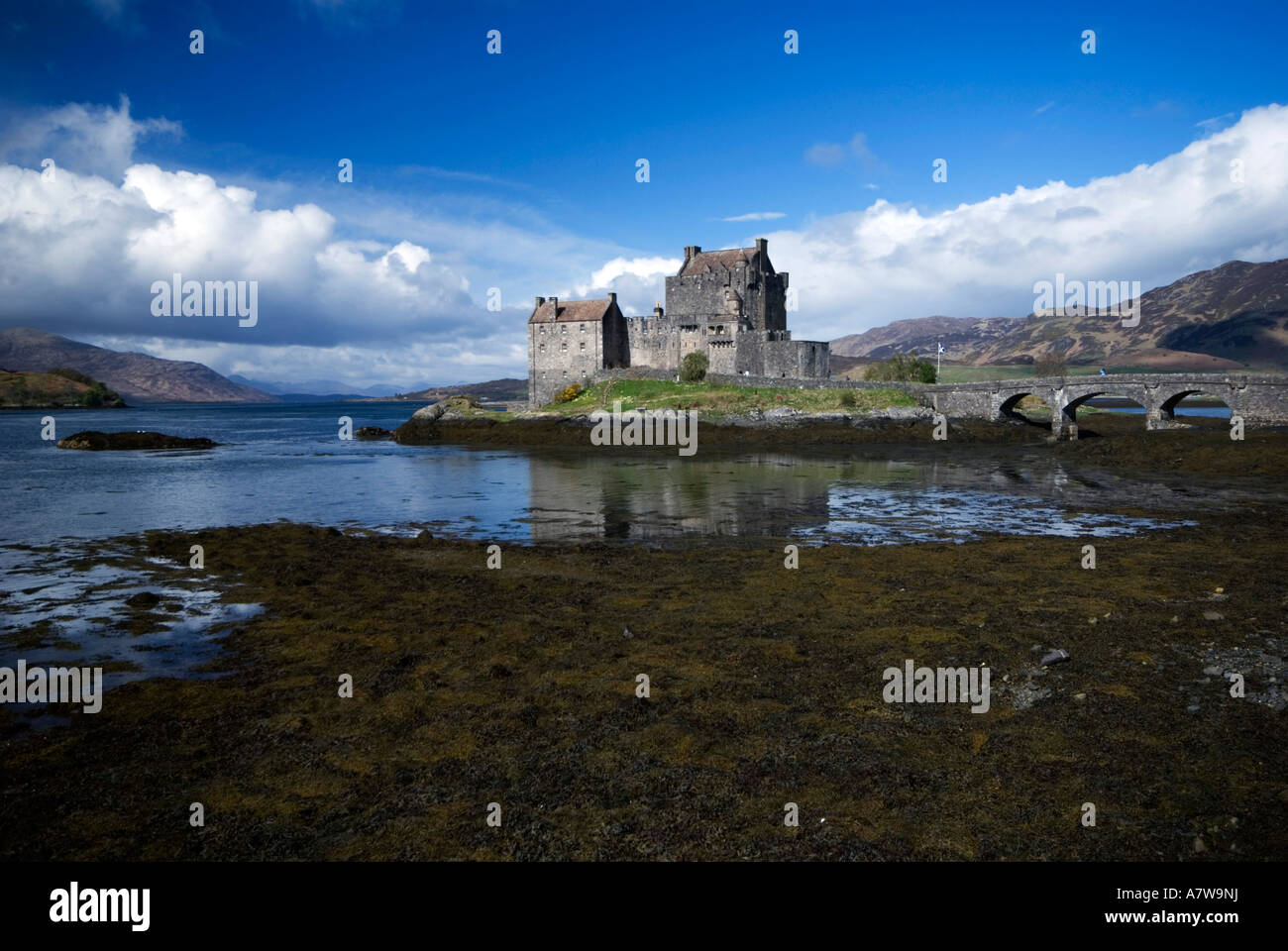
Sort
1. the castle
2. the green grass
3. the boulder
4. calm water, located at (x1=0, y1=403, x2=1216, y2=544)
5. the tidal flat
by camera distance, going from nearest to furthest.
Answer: the tidal flat < calm water, located at (x1=0, y1=403, x2=1216, y2=544) < the boulder < the green grass < the castle

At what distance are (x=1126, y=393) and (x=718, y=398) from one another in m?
40.6

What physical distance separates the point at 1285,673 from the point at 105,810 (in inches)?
608

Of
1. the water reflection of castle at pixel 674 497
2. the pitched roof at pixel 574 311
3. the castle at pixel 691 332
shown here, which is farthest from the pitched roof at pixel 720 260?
the water reflection of castle at pixel 674 497

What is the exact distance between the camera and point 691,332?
90062 millimetres

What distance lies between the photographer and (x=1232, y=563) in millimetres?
18125

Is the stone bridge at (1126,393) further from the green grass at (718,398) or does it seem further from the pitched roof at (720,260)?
the pitched roof at (720,260)

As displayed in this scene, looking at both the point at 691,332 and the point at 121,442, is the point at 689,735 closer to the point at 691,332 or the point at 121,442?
the point at 691,332

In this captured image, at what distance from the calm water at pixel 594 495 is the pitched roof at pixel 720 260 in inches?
1545

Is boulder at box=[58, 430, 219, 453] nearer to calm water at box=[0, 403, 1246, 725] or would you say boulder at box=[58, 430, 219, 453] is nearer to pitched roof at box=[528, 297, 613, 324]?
calm water at box=[0, 403, 1246, 725]

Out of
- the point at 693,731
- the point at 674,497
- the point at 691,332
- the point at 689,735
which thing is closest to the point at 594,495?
the point at 674,497

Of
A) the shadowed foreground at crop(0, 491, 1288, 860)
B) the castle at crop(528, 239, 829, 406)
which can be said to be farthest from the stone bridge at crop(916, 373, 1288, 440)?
the shadowed foreground at crop(0, 491, 1288, 860)

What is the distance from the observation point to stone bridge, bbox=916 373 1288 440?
64.9 meters

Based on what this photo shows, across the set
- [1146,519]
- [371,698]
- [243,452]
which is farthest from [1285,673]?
[243,452]

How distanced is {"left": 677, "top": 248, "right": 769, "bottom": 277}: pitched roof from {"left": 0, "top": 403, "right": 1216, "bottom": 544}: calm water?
39241mm
